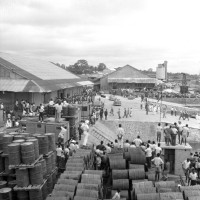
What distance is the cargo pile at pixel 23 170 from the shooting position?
1238cm

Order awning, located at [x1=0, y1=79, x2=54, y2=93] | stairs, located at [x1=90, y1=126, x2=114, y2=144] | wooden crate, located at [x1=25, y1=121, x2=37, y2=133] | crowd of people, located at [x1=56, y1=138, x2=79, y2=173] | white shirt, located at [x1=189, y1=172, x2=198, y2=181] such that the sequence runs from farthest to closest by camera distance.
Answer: awning, located at [x1=0, y1=79, x2=54, y2=93], stairs, located at [x1=90, y1=126, x2=114, y2=144], wooden crate, located at [x1=25, y1=121, x2=37, y2=133], crowd of people, located at [x1=56, y1=138, x2=79, y2=173], white shirt, located at [x1=189, y1=172, x2=198, y2=181]

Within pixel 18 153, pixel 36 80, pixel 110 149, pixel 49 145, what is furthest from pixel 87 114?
pixel 18 153

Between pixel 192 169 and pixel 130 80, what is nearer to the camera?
pixel 192 169

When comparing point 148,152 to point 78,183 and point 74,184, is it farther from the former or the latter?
point 74,184

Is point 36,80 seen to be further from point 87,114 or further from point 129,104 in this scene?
point 129,104

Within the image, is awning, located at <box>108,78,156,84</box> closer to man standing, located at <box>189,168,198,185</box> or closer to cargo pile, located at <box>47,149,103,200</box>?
man standing, located at <box>189,168,198,185</box>

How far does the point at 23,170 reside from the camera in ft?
40.5

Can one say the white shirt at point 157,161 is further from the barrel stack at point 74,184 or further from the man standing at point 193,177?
the barrel stack at point 74,184

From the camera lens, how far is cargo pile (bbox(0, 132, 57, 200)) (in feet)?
40.6

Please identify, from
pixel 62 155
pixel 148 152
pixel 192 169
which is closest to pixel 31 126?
pixel 62 155

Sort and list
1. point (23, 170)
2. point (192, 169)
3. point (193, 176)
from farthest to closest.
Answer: point (192, 169), point (193, 176), point (23, 170)

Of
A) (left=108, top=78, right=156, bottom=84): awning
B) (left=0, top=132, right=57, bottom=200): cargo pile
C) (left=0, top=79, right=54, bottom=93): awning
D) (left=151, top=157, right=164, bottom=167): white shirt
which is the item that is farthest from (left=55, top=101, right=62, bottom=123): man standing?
(left=108, top=78, right=156, bottom=84): awning

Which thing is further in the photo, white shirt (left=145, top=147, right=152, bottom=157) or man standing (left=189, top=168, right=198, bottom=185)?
white shirt (left=145, top=147, right=152, bottom=157)

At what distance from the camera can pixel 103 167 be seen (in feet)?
53.2
